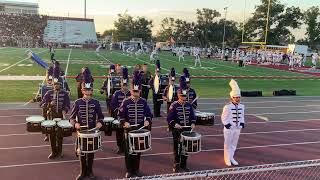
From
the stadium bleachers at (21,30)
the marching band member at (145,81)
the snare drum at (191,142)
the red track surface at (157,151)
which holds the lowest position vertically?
the red track surface at (157,151)

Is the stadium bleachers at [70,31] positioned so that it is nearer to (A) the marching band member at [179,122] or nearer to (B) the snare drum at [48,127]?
(B) the snare drum at [48,127]

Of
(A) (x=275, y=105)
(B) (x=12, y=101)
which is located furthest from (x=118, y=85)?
(A) (x=275, y=105)

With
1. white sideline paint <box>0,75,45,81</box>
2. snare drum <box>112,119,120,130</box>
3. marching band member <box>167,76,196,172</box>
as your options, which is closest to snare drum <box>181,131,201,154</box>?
marching band member <box>167,76,196,172</box>

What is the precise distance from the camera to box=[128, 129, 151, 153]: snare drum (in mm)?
7758

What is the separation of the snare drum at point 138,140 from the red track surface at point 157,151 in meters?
0.84

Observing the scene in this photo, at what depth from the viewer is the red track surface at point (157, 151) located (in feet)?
28.2

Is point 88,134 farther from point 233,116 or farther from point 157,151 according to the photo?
point 233,116

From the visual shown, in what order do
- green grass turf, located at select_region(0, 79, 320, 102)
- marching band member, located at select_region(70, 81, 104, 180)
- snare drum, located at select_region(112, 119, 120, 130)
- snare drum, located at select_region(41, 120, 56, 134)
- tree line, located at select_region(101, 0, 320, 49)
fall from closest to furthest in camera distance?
marching band member, located at select_region(70, 81, 104, 180) < snare drum, located at select_region(41, 120, 56, 134) < snare drum, located at select_region(112, 119, 120, 130) < green grass turf, located at select_region(0, 79, 320, 102) < tree line, located at select_region(101, 0, 320, 49)

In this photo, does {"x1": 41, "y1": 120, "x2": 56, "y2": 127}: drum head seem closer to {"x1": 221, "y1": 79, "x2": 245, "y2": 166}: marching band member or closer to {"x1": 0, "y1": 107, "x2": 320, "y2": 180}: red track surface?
{"x1": 0, "y1": 107, "x2": 320, "y2": 180}: red track surface

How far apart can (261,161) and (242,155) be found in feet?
1.89

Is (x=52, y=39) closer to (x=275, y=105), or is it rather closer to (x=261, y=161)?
(x=275, y=105)

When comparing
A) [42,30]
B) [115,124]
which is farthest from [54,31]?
[115,124]

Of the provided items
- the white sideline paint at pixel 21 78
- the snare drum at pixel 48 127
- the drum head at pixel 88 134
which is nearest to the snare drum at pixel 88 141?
the drum head at pixel 88 134

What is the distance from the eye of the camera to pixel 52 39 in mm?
98438
